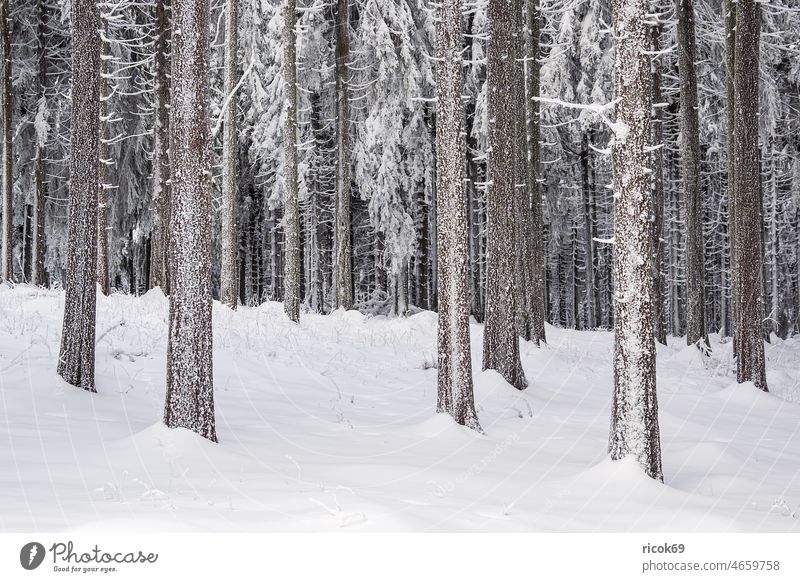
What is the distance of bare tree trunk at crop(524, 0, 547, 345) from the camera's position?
15.7m

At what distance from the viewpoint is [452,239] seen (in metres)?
8.67

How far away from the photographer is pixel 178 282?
275 inches

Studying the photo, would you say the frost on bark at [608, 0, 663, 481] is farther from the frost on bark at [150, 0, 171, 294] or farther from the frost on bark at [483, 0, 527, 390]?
the frost on bark at [150, 0, 171, 294]

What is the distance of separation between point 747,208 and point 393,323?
27.8 feet

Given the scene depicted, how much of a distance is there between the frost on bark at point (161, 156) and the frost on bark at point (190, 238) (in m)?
8.66

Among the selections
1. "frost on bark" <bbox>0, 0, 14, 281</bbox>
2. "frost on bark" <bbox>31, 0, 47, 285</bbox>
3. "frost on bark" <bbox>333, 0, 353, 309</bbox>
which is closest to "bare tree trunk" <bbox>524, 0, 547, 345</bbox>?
"frost on bark" <bbox>333, 0, 353, 309</bbox>

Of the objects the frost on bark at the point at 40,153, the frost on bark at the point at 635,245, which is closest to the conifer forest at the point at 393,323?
the frost on bark at the point at 635,245

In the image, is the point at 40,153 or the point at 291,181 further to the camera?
the point at 40,153

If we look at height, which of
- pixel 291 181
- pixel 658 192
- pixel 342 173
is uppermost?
pixel 342 173

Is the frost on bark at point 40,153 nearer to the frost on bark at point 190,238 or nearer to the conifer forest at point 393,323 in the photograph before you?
the conifer forest at point 393,323

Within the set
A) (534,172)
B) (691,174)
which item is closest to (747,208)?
(691,174)

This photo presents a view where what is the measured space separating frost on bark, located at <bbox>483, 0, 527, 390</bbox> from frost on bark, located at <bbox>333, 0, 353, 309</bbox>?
716 cm

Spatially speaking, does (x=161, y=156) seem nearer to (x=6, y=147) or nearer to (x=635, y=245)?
(x=6, y=147)

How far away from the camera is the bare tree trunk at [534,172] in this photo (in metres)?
15.7
